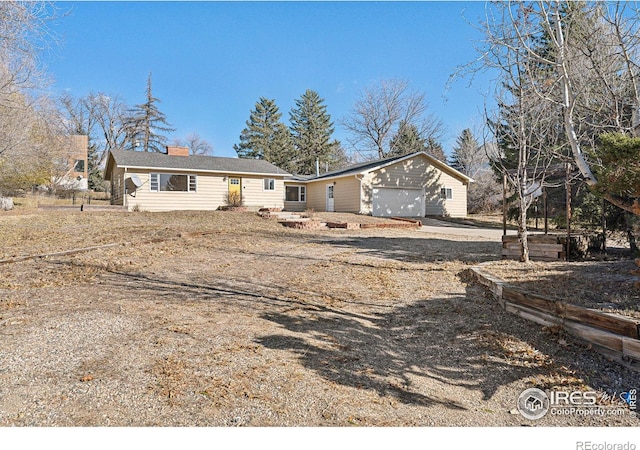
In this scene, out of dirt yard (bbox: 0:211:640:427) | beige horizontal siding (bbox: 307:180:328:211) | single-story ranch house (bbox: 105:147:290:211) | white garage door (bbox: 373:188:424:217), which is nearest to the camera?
dirt yard (bbox: 0:211:640:427)

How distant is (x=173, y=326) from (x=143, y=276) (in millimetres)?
2452

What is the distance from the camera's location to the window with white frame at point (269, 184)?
21.4 metres

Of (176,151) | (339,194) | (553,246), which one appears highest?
(176,151)

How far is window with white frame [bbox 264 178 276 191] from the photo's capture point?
21378mm

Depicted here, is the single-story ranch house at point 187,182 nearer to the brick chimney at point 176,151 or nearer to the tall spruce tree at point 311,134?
the brick chimney at point 176,151

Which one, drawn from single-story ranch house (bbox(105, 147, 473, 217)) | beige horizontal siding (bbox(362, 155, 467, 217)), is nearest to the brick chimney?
single-story ranch house (bbox(105, 147, 473, 217))

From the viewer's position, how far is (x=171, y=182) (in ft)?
63.0

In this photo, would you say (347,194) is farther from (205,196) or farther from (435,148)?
(435,148)

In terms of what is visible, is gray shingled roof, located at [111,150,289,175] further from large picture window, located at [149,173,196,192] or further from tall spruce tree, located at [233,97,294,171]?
tall spruce tree, located at [233,97,294,171]

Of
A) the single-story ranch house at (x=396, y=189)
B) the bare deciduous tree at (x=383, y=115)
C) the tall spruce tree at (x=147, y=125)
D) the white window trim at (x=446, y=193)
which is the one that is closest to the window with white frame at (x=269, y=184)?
the single-story ranch house at (x=396, y=189)

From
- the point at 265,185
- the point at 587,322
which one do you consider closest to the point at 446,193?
the point at 265,185

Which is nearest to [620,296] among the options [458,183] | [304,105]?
[458,183]

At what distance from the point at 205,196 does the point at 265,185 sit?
3.47 metres

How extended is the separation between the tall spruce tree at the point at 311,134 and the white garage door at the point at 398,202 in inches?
753
